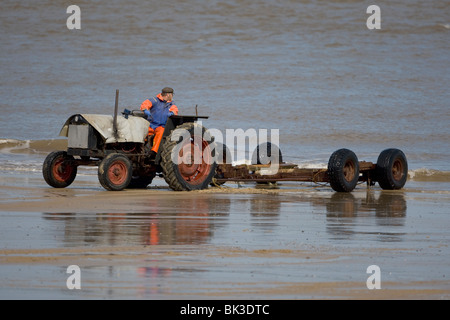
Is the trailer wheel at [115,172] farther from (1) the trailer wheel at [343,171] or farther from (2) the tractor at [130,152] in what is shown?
(1) the trailer wheel at [343,171]

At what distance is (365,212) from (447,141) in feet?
67.6

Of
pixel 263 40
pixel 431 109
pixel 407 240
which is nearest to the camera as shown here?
pixel 407 240

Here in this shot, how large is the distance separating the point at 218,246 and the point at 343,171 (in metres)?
7.35

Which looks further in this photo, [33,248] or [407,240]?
[407,240]

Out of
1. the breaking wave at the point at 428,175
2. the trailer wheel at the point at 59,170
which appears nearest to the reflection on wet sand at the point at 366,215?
the trailer wheel at the point at 59,170

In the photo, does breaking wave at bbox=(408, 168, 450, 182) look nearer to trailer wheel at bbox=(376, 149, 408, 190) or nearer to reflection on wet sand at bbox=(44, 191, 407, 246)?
trailer wheel at bbox=(376, 149, 408, 190)

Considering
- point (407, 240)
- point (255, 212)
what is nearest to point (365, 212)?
point (255, 212)

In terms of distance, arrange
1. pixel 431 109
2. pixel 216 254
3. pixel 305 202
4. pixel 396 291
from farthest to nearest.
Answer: pixel 431 109, pixel 305 202, pixel 216 254, pixel 396 291

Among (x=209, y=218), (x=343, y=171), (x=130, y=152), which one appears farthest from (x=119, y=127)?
(x=209, y=218)

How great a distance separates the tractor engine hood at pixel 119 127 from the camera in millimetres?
14453

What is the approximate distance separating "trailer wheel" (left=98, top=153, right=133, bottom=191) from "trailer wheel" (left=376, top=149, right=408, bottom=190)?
4.86 m

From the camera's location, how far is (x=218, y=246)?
8.38 m
